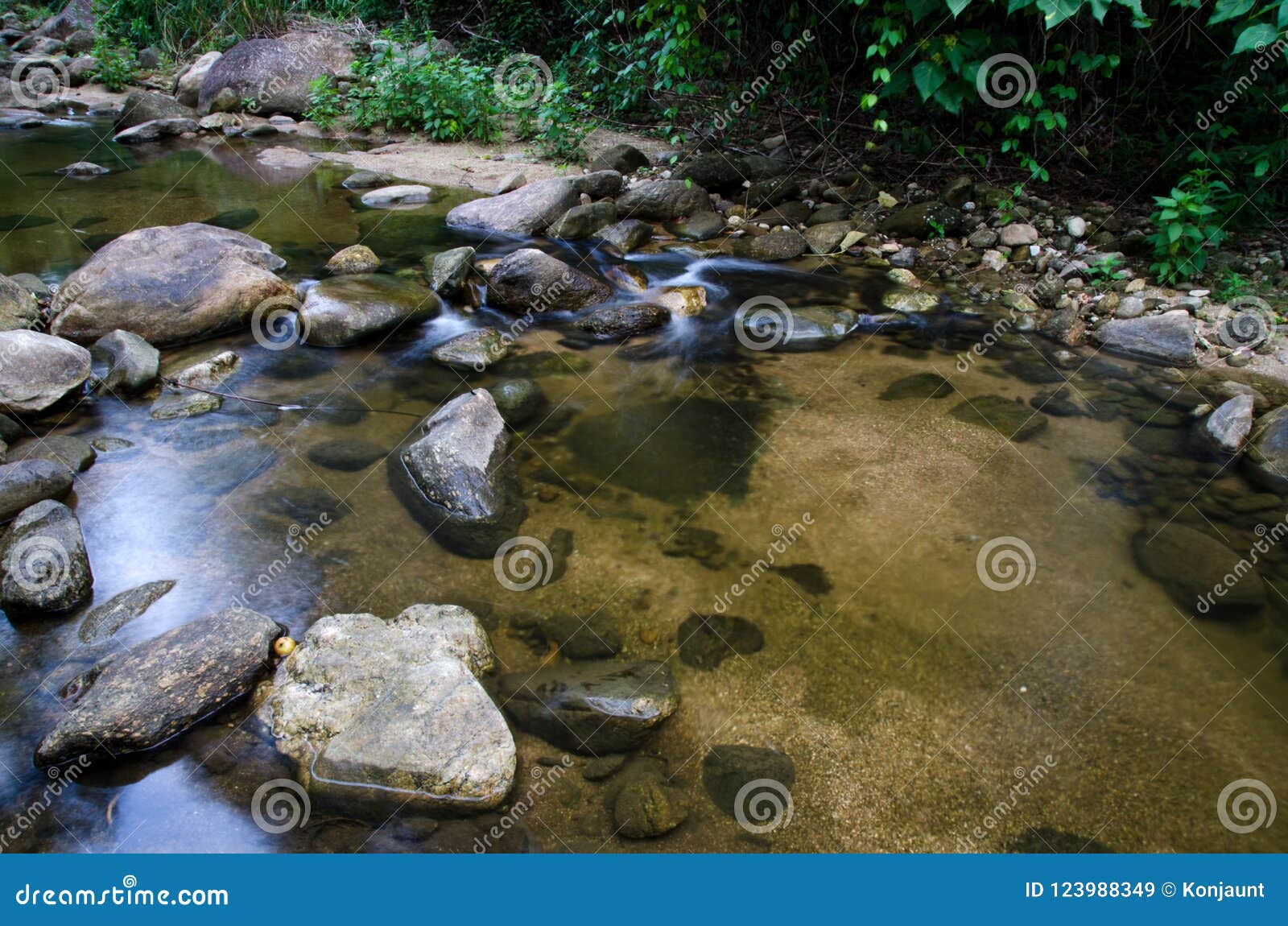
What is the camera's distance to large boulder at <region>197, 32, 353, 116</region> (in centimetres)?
A: 1253

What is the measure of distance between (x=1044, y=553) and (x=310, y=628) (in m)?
3.21

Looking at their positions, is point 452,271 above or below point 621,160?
below

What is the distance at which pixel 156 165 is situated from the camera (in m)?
10.3

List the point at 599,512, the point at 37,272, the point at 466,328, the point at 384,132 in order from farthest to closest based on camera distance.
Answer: the point at 384,132 → the point at 37,272 → the point at 466,328 → the point at 599,512

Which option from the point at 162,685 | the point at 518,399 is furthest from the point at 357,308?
the point at 162,685

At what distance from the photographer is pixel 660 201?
26.1 feet

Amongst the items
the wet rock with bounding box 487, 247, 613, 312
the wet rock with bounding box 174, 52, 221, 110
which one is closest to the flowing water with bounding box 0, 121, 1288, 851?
the wet rock with bounding box 487, 247, 613, 312

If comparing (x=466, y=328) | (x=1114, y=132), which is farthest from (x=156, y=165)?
(x=1114, y=132)

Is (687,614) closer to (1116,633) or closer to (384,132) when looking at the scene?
(1116,633)

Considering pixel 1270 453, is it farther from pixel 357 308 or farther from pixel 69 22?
pixel 69 22

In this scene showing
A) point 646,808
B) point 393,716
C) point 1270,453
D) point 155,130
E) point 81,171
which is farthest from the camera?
point 155,130

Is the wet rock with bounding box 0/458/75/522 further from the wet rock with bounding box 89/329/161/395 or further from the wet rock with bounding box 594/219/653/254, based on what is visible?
the wet rock with bounding box 594/219/653/254

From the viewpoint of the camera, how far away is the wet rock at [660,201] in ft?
26.1

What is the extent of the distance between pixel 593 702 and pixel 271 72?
524 inches
